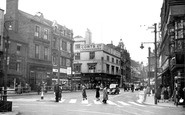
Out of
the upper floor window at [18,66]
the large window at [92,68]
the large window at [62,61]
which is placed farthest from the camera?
the large window at [92,68]

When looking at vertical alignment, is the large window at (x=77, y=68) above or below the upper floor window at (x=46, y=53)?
below

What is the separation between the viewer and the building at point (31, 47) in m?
41.0

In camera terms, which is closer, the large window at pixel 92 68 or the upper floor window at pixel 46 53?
the upper floor window at pixel 46 53

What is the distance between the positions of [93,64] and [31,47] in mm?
28950

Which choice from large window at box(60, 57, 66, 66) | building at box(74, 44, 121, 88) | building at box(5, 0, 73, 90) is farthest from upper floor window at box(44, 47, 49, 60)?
building at box(74, 44, 121, 88)

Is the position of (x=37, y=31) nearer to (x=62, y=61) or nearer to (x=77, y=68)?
(x=62, y=61)

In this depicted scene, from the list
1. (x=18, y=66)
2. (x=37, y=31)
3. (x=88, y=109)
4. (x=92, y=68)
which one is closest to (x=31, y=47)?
(x=37, y=31)

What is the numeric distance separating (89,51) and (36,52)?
28.1 meters

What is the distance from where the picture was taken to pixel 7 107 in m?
14.8

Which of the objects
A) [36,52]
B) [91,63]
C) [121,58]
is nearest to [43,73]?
[36,52]

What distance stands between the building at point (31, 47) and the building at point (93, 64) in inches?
810

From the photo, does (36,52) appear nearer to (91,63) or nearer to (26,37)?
(26,37)

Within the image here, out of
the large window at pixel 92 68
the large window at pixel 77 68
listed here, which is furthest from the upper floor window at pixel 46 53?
the large window at pixel 77 68

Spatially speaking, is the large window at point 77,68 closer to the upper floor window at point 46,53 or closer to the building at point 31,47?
the building at point 31,47
